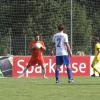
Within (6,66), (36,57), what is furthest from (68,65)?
(6,66)

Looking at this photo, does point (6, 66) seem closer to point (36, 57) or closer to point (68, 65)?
point (36, 57)

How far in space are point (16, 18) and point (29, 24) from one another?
1.61 m

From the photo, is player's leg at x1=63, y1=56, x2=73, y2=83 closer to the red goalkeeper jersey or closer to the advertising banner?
the red goalkeeper jersey

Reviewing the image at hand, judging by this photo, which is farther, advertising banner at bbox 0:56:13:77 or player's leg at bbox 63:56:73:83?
advertising banner at bbox 0:56:13:77

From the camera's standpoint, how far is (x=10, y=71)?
28.9m

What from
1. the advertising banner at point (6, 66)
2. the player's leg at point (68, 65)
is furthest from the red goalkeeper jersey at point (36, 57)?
the player's leg at point (68, 65)

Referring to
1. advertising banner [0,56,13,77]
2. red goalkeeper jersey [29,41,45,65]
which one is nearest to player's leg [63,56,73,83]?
red goalkeeper jersey [29,41,45,65]

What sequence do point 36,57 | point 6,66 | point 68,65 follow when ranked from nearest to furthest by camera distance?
point 68,65, point 36,57, point 6,66

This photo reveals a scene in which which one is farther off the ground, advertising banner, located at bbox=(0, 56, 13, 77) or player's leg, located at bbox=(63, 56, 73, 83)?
player's leg, located at bbox=(63, 56, 73, 83)

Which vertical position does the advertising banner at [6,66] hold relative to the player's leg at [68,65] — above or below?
below

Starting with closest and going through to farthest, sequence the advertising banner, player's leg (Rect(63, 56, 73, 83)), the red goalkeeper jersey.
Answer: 1. player's leg (Rect(63, 56, 73, 83))
2. the red goalkeeper jersey
3. the advertising banner

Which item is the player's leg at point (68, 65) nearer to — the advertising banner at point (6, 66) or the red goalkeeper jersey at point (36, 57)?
the red goalkeeper jersey at point (36, 57)

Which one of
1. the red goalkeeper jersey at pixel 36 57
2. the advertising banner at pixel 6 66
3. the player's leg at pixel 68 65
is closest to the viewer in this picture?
the player's leg at pixel 68 65

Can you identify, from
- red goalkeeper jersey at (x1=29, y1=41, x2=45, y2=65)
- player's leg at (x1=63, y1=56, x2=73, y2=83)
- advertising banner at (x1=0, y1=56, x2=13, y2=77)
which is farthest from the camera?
advertising banner at (x1=0, y1=56, x2=13, y2=77)
